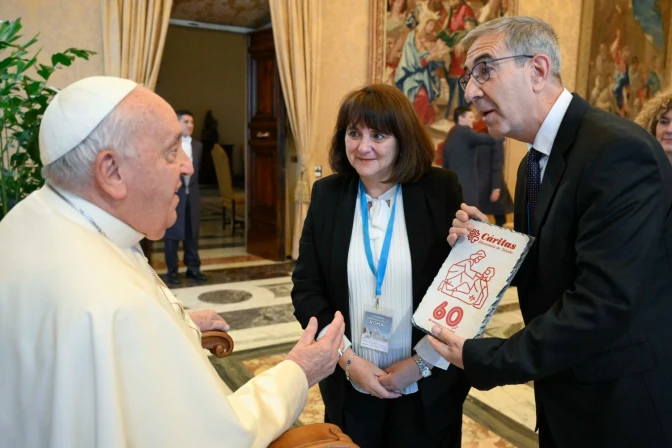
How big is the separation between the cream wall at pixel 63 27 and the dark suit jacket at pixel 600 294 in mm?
5861

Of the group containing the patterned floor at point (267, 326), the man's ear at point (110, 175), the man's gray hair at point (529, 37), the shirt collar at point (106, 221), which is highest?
the man's gray hair at point (529, 37)

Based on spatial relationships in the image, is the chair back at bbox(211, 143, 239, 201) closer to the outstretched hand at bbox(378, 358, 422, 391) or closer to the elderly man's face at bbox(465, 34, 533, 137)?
the outstretched hand at bbox(378, 358, 422, 391)

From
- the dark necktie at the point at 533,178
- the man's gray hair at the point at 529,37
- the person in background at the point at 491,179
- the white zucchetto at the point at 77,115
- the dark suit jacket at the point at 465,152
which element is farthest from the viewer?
the person in background at the point at 491,179

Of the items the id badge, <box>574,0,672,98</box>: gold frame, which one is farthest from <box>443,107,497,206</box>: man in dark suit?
the id badge

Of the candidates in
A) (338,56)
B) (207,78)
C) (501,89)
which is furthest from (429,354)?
(207,78)

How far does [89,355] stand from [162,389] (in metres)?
0.18

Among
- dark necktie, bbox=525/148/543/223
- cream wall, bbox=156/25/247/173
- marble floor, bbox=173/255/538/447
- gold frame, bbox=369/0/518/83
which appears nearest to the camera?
dark necktie, bbox=525/148/543/223

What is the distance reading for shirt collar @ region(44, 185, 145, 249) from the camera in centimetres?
135

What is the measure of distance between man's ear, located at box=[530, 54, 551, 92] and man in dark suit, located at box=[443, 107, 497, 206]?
16.8 ft

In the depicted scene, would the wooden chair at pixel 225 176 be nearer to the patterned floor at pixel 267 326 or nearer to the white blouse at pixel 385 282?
the patterned floor at pixel 267 326

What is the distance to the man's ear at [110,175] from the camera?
1312mm

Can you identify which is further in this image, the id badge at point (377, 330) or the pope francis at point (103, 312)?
the id badge at point (377, 330)

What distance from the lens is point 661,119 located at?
2918mm

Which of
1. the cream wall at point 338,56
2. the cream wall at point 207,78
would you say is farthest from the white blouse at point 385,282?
the cream wall at point 207,78
